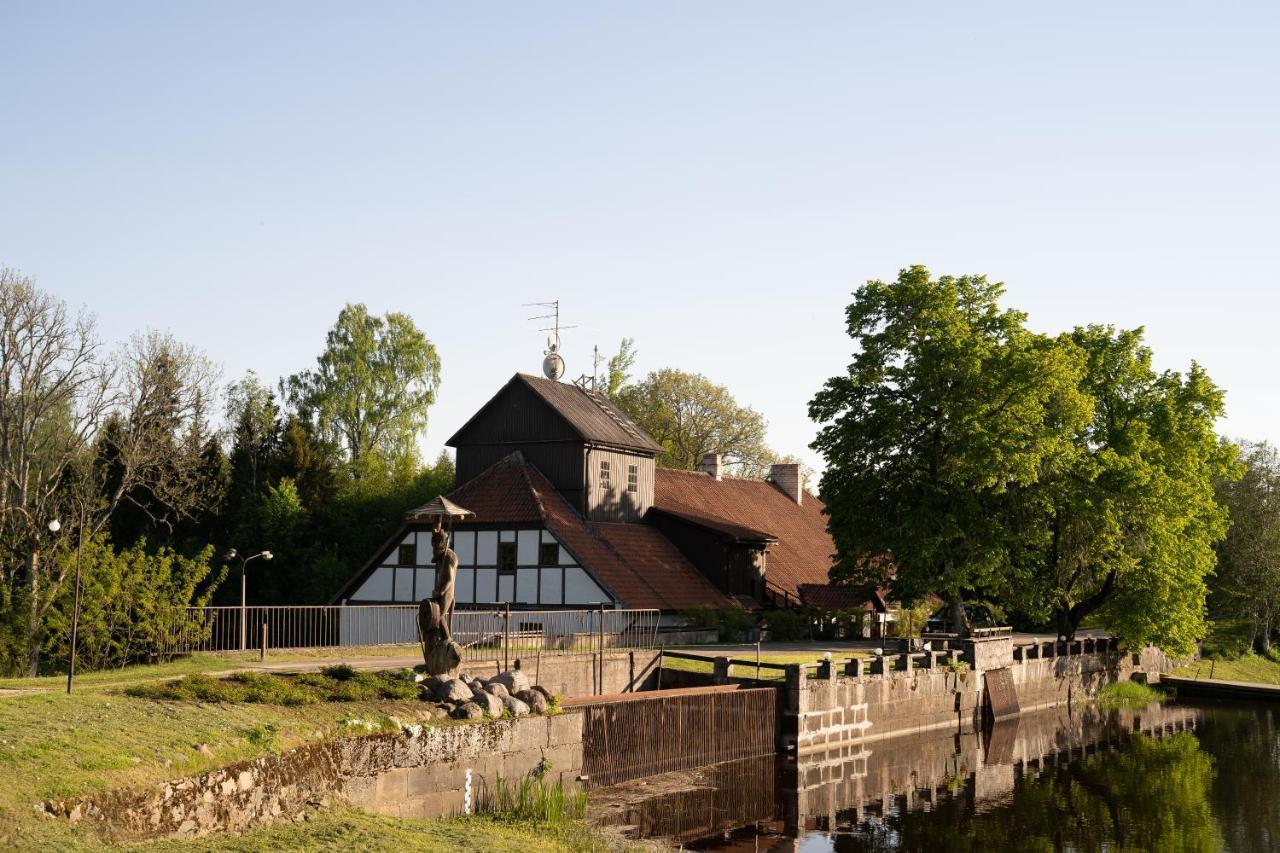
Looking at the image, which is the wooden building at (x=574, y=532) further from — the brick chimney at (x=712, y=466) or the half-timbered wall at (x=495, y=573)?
the brick chimney at (x=712, y=466)

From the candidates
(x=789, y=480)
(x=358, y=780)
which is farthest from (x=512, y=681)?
(x=789, y=480)

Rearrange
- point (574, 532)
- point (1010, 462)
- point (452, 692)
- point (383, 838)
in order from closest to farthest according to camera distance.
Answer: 1. point (383, 838)
2. point (452, 692)
3. point (1010, 462)
4. point (574, 532)

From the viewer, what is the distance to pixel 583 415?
4781cm

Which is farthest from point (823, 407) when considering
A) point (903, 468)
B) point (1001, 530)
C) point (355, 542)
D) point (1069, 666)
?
point (355, 542)

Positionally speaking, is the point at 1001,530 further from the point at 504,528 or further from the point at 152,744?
the point at 152,744

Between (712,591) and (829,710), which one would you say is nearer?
(829,710)

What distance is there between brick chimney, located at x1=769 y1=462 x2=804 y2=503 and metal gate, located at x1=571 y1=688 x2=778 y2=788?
1238 inches

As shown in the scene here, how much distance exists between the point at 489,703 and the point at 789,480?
42133 millimetres

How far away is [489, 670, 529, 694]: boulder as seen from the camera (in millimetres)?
22094

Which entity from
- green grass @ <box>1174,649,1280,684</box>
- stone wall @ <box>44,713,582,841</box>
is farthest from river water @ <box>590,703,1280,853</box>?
green grass @ <box>1174,649,1280,684</box>

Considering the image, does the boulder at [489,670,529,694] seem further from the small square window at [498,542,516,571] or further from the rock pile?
the small square window at [498,542,516,571]

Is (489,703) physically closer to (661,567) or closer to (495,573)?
(495,573)

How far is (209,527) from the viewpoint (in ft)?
190

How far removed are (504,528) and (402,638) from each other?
6015 mm
